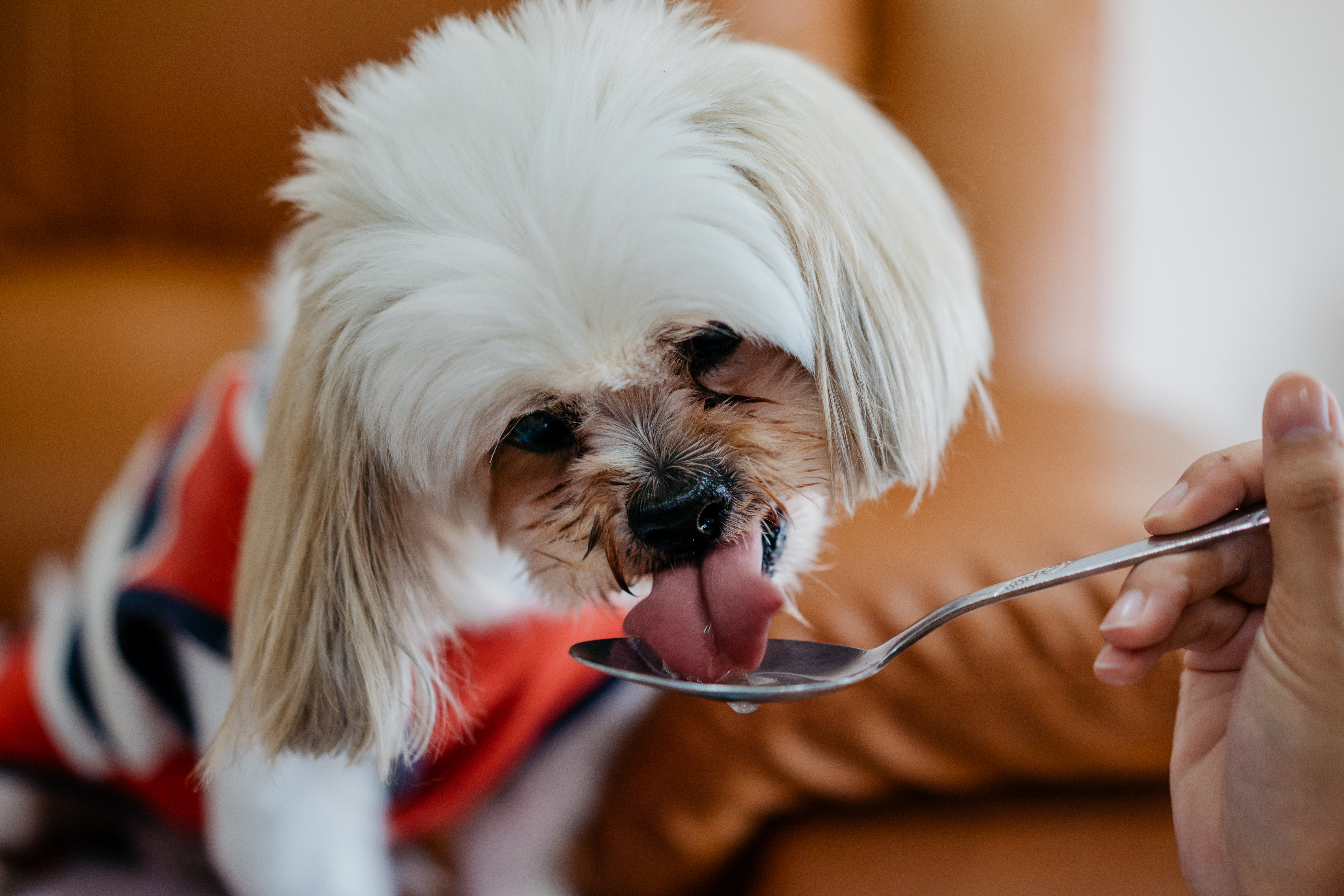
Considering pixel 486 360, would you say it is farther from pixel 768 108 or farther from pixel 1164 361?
pixel 1164 361

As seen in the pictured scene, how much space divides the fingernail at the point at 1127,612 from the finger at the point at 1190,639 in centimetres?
3

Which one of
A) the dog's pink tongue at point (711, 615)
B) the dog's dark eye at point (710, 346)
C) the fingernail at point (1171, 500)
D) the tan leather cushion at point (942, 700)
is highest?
the dog's dark eye at point (710, 346)

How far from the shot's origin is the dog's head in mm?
642

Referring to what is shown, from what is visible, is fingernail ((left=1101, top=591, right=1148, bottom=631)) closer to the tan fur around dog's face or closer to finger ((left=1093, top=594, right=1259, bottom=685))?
finger ((left=1093, top=594, right=1259, bottom=685))

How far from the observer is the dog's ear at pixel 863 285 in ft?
2.32

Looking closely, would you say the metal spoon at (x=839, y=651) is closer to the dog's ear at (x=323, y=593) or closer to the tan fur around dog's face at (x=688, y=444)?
the tan fur around dog's face at (x=688, y=444)

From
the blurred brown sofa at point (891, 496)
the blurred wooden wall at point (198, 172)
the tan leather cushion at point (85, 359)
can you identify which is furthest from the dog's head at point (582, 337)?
the tan leather cushion at point (85, 359)

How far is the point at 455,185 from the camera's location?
637mm

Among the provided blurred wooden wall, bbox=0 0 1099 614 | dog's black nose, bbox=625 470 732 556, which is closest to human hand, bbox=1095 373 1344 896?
dog's black nose, bbox=625 470 732 556

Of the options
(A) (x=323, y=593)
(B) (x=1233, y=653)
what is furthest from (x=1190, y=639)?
(A) (x=323, y=593)

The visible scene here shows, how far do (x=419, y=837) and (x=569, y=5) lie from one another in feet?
3.92

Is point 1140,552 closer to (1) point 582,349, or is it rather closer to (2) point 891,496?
(2) point 891,496

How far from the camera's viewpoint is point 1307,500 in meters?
0.54

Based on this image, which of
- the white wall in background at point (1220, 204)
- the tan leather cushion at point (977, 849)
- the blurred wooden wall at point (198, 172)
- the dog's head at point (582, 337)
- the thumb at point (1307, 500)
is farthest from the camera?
the blurred wooden wall at point (198, 172)
